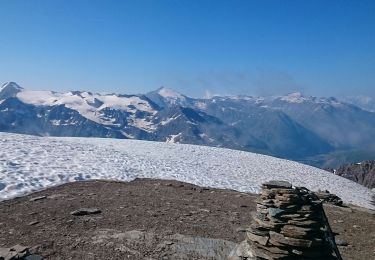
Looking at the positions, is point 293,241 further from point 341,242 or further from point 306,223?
point 341,242

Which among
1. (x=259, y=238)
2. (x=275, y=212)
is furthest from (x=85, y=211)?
(x=275, y=212)

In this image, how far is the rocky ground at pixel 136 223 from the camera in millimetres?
14102

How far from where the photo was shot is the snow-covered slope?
979 inches

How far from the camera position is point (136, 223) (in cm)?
1717

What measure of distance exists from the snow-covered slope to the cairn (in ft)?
44.6

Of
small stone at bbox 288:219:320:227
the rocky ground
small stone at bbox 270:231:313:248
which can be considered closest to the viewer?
small stone at bbox 270:231:313:248

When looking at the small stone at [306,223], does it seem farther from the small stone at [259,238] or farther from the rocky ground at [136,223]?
the rocky ground at [136,223]

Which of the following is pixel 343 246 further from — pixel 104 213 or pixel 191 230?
pixel 104 213

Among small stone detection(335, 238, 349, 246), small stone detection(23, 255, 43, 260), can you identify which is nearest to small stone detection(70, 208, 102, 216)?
small stone detection(23, 255, 43, 260)

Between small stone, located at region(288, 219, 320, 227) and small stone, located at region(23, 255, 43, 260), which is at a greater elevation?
small stone, located at region(288, 219, 320, 227)

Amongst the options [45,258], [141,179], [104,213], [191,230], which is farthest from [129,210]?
[141,179]

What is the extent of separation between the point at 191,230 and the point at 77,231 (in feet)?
15.2

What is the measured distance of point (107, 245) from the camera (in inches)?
559

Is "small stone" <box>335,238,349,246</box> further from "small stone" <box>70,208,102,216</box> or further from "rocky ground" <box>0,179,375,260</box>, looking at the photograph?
"small stone" <box>70,208,102,216</box>
